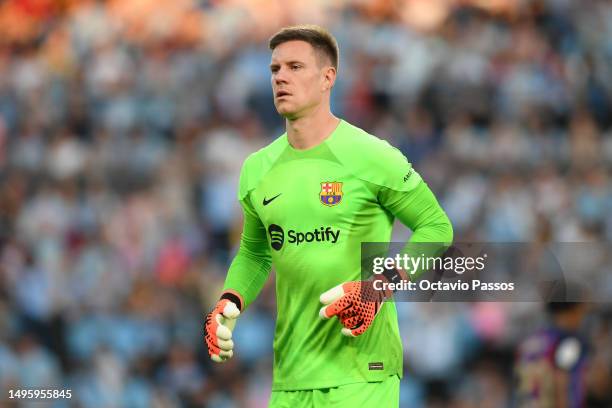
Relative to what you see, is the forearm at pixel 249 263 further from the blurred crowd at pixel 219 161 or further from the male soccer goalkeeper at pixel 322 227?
the blurred crowd at pixel 219 161

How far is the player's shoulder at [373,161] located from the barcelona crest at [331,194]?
101mm

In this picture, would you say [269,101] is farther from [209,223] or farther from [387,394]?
[387,394]

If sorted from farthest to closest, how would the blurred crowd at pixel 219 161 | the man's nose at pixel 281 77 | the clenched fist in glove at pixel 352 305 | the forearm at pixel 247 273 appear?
the blurred crowd at pixel 219 161 < the forearm at pixel 247 273 < the man's nose at pixel 281 77 < the clenched fist in glove at pixel 352 305

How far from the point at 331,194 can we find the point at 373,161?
0.24 metres

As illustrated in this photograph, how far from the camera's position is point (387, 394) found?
485cm

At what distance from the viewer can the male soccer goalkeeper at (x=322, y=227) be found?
485cm

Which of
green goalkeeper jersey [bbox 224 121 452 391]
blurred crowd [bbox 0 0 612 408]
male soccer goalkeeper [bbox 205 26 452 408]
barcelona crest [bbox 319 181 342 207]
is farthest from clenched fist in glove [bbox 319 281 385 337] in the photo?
blurred crowd [bbox 0 0 612 408]

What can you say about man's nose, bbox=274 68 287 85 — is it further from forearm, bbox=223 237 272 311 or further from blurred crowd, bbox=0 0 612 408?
blurred crowd, bbox=0 0 612 408

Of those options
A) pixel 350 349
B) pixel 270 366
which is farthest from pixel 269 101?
pixel 350 349

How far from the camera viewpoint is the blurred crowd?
10156 millimetres

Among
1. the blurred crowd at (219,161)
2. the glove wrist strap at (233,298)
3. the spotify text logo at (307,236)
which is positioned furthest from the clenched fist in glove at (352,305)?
the blurred crowd at (219,161)

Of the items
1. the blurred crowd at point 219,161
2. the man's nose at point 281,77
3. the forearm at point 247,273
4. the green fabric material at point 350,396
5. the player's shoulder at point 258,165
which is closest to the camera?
the green fabric material at point 350,396

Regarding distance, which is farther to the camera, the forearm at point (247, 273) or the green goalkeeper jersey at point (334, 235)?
the forearm at point (247, 273)

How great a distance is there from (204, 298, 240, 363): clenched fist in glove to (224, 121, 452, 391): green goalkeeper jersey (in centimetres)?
23
